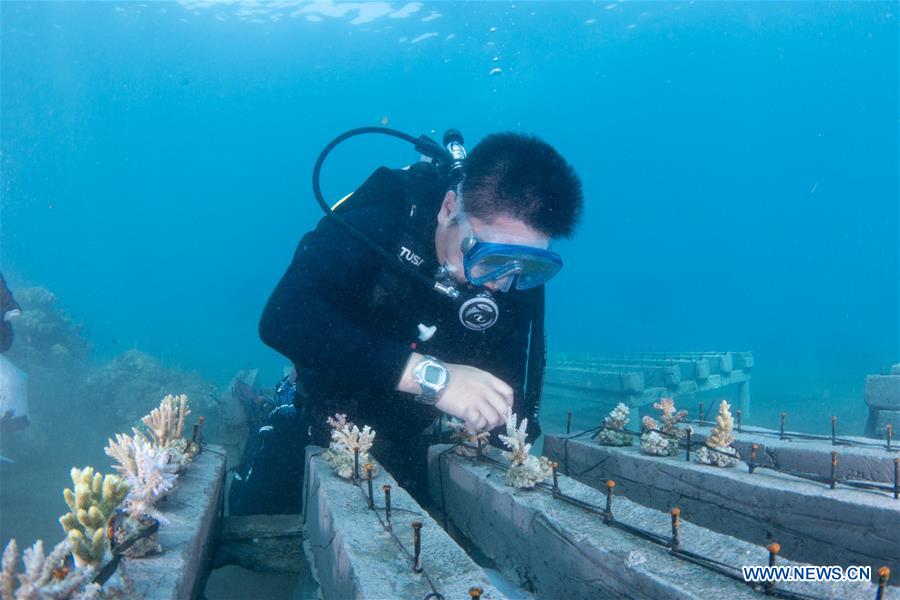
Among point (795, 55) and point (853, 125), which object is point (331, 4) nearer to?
point (795, 55)

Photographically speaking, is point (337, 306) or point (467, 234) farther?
point (337, 306)

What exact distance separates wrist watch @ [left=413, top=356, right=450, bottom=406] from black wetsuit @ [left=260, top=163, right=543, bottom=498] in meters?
0.13

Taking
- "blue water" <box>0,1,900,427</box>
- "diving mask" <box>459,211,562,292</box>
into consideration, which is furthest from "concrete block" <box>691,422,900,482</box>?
"blue water" <box>0,1,900,427</box>

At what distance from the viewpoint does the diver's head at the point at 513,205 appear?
3.23 m

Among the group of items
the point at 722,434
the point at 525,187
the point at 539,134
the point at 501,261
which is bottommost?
the point at 722,434

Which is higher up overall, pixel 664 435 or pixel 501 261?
pixel 501 261

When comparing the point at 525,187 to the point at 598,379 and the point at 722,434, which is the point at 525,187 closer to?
the point at 722,434

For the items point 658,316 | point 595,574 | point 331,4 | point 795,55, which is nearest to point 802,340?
point 658,316

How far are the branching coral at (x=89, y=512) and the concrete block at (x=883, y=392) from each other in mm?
11159

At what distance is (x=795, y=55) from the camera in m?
86.6

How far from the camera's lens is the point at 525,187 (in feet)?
10.5

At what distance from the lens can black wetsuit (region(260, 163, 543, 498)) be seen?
10.5 feet

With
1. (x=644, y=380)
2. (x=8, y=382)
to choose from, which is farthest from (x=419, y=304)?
(x=644, y=380)

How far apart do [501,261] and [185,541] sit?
101 inches
